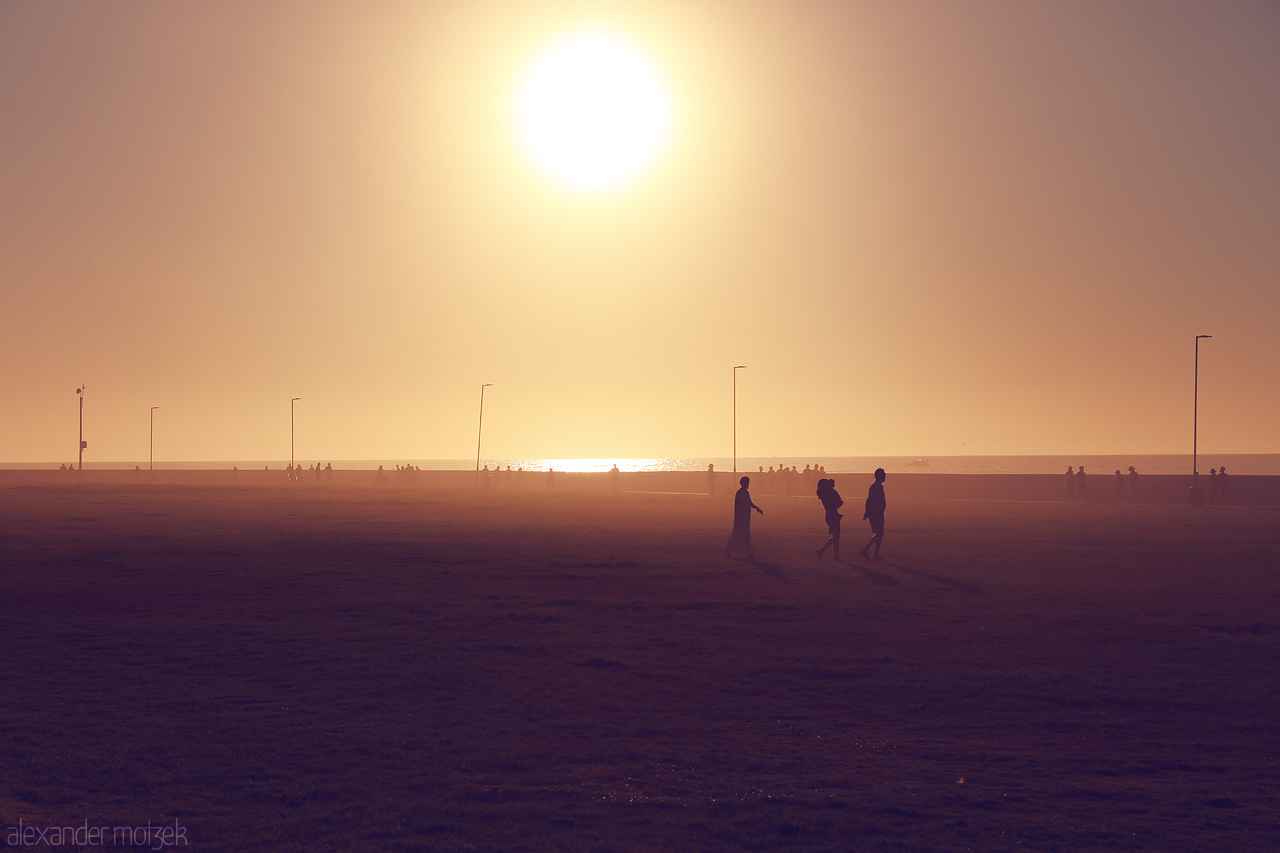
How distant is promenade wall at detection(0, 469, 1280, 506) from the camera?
169 ft

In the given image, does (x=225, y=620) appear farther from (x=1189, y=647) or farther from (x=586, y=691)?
(x=1189, y=647)

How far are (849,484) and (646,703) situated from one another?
192ft

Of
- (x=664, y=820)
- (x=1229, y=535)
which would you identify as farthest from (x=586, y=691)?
(x=1229, y=535)

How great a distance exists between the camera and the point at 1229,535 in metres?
26.9

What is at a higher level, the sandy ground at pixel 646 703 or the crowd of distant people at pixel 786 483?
the crowd of distant people at pixel 786 483

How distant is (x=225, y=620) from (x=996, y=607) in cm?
1127

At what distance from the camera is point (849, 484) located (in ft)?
217

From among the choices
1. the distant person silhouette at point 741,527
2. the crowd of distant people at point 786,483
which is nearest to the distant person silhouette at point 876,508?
the distant person silhouette at point 741,527

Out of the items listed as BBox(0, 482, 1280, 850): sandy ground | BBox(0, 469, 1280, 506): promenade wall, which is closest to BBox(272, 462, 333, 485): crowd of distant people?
BBox(0, 469, 1280, 506): promenade wall

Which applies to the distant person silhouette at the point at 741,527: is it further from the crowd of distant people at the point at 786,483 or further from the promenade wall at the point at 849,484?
the crowd of distant people at the point at 786,483

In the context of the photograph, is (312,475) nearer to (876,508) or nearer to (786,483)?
(786,483)

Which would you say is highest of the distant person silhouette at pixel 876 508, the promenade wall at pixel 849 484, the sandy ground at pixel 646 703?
the distant person silhouette at pixel 876 508

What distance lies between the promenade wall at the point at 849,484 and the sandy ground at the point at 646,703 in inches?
1397

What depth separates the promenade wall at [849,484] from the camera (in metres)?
51.6
